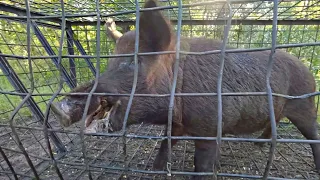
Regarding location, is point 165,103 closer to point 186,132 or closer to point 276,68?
point 186,132

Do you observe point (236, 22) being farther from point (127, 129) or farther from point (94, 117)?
point (94, 117)

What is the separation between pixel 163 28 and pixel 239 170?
1651 mm

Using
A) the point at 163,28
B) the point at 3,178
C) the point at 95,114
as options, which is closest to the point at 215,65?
the point at 163,28

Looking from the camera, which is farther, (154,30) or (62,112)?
(154,30)

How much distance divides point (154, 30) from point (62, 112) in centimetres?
76

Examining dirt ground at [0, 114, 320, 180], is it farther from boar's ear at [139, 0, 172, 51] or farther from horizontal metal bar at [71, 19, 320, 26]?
horizontal metal bar at [71, 19, 320, 26]

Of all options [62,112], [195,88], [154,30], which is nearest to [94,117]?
[62,112]

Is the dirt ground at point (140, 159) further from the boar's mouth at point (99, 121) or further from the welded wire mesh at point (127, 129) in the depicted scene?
the boar's mouth at point (99, 121)

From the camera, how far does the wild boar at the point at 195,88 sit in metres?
1.76

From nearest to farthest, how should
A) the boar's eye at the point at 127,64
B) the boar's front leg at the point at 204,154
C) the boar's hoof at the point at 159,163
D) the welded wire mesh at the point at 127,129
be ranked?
the boar's eye at the point at 127,64, the boar's front leg at the point at 204,154, the welded wire mesh at the point at 127,129, the boar's hoof at the point at 159,163

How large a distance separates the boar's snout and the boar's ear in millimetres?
693

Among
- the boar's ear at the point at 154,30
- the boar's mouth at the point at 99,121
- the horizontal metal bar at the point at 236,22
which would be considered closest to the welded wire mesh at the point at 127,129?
the horizontal metal bar at the point at 236,22

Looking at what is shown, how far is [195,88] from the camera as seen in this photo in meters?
2.31

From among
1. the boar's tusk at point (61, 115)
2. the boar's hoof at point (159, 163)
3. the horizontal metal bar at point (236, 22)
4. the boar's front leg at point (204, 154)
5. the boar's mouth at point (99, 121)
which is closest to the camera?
the boar's tusk at point (61, 115)
